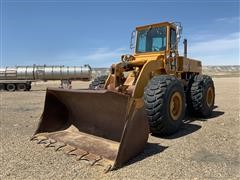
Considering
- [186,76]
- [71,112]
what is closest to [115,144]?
[71,112]

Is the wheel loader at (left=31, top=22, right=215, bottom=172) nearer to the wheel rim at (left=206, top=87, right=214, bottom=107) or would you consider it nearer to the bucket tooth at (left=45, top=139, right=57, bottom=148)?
the bucket tooth at (left=45, top=139, right=57, bottom=148)

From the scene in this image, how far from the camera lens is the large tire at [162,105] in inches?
223

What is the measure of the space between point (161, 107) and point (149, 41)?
2893 mm

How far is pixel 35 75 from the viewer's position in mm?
29062

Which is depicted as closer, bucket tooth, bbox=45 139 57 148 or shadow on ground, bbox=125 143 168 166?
shadow on ground, bbox=125 143 168 166

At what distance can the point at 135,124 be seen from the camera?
4.59 m

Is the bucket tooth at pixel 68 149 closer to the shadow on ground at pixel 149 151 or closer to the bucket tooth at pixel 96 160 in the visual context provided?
the bucket tooth at pixel 96 160

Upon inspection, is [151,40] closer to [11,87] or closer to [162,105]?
[162,105]

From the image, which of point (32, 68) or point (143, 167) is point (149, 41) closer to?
point (143, 167)

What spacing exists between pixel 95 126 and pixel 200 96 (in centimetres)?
348

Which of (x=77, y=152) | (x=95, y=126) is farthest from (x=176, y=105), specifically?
(x=77, y=152)

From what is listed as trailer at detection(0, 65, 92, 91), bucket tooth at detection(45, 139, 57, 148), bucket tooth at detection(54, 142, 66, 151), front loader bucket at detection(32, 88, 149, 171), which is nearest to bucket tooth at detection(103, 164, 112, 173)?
front loader bucket at detection(32, 88, 149, 171)

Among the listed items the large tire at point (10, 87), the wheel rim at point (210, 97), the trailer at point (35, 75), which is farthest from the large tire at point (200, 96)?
the large tire at point (10, 87)

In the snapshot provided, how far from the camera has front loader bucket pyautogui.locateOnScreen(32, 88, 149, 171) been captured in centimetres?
454
